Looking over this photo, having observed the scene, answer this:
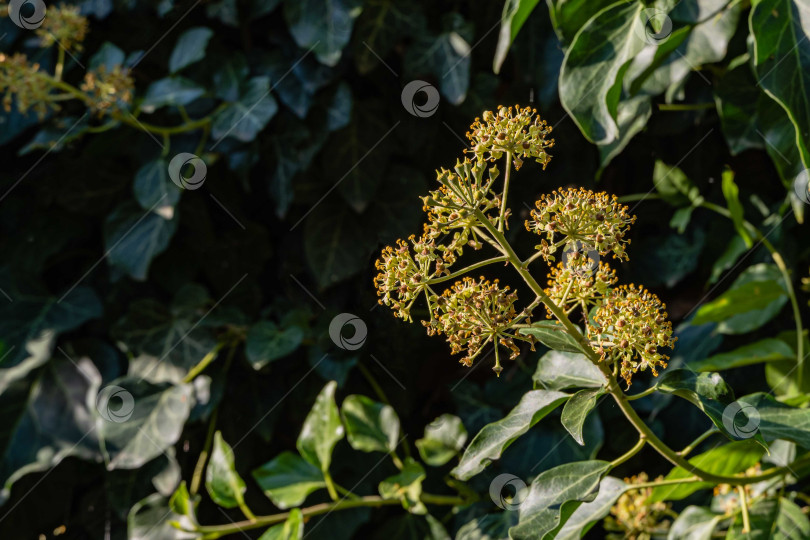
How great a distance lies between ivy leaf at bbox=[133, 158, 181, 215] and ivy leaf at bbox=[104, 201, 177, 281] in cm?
Result: 2

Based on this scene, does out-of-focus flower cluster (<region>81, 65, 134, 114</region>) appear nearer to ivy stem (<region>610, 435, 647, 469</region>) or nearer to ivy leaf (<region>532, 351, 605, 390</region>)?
ivy leaf (<region>532, 351, 605, 390</region>)

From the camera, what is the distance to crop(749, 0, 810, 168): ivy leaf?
32.0 inches

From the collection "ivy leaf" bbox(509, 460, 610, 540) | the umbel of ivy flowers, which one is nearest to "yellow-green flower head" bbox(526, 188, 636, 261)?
the umbel of ivy flowers

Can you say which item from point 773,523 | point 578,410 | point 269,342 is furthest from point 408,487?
point 578,410

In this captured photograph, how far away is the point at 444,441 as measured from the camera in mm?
1304

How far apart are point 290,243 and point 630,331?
1087 millimetres

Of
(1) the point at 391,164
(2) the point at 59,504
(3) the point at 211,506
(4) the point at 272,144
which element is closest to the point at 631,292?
(1) the point at 391,164

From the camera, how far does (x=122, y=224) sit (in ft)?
5.29

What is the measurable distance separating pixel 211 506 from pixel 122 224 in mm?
628

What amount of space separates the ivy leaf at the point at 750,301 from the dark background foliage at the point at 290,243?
0.11m

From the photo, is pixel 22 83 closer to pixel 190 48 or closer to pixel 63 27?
pixel 63 27

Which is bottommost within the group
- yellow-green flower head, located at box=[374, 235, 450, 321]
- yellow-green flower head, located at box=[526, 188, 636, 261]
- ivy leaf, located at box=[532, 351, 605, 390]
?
ivy leaf, located at box=[532, 351, 605, 390]

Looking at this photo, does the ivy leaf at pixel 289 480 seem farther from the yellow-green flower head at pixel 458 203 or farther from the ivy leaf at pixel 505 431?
the yellow-green flower head at pixel 458 203

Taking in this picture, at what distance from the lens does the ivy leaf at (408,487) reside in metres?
1.18
